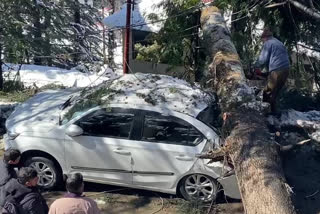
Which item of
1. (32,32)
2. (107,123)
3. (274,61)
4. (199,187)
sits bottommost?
(199,187)

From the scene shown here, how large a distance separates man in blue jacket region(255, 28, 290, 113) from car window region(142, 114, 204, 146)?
2351 millimetres

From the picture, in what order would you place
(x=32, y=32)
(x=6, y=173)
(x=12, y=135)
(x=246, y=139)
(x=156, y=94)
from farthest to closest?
1. (x=32, y=32)
2. (x=156, y=94)
3. (x=12, y=135)
4. (x=246, y=139)
5. (x=6, y=173)

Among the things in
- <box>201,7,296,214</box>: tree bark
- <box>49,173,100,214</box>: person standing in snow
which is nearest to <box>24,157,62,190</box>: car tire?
<box>201,7,296,214</box>: tree bark

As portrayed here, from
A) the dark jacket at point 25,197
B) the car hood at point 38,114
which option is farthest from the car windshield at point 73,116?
the dark jacket at point 25,197

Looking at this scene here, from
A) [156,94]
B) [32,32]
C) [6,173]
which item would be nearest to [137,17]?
[32,32]

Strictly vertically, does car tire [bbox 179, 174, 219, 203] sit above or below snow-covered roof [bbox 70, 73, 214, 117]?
below

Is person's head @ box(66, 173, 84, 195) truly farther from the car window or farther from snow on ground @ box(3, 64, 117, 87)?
snow on ground @ box(3, 64, 117, 87)

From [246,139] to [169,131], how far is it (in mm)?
1448

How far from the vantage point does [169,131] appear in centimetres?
744

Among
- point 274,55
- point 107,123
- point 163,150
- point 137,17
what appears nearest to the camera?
point 163,150

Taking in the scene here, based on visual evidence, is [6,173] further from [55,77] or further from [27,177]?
[55,77]

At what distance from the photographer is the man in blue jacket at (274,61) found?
8758 millimetres

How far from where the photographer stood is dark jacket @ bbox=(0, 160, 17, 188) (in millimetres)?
5195

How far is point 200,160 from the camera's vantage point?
23.9ft
